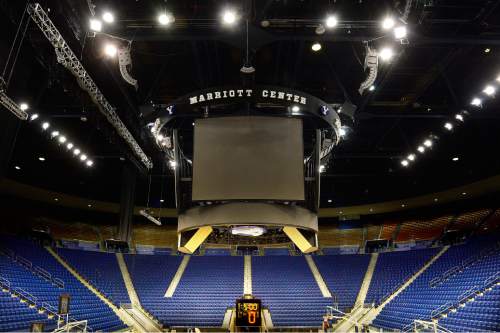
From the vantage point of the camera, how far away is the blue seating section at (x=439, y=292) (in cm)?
1523

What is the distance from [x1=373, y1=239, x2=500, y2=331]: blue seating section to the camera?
1523 centimetres

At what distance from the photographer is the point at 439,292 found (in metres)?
16.6

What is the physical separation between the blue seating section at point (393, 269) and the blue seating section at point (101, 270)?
13.5m

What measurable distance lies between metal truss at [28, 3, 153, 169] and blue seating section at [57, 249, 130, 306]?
942 centimetres

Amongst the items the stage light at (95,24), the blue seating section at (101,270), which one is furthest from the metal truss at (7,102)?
the blue seating section at (101,270)

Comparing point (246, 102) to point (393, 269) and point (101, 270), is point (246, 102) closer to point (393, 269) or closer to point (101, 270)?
point (101, 270)

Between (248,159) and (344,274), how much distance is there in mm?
15320

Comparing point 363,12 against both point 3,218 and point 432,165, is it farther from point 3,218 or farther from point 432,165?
point 3,218

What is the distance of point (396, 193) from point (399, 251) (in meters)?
4.61

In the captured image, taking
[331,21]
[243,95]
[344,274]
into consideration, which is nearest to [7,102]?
[243,95]

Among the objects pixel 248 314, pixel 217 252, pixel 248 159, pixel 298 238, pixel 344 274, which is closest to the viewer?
pixel 248 159

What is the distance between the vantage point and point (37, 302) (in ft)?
46.6

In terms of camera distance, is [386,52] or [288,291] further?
[288,291]

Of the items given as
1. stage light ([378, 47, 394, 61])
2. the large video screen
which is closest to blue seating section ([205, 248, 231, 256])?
the large video screen
